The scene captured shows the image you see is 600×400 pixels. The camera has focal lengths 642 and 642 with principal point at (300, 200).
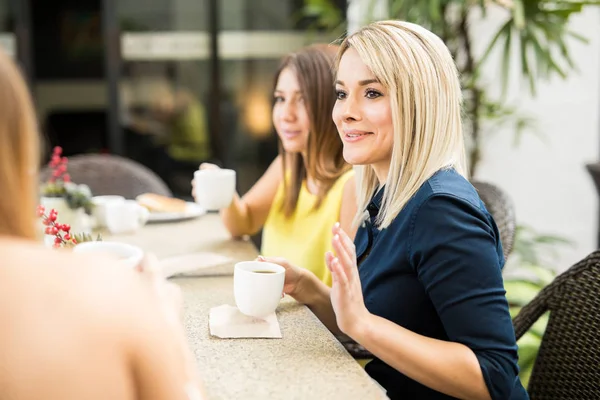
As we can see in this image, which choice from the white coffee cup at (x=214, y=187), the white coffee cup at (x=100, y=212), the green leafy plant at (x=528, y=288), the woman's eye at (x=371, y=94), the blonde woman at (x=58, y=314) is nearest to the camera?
the blonde woman at (x=58, y=314)

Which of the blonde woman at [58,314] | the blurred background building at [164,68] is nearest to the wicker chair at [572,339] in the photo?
the blonde woman at [58,314]

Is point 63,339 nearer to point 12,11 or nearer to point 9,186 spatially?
point 9,186

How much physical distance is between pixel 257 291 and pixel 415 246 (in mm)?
285

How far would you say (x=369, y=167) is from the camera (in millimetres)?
1398

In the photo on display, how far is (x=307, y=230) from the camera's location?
1.78 metres

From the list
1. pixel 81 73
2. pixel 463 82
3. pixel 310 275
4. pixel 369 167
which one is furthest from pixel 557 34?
pixel 81 73

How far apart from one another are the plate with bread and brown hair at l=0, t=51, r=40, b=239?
56.1 inches

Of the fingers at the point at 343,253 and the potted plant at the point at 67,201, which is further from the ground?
the fingers at the point at 343,253

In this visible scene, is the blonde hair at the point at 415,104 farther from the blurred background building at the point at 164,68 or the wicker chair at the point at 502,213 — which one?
the blurred background building at the point at 164,68

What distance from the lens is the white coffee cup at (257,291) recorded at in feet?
3.67

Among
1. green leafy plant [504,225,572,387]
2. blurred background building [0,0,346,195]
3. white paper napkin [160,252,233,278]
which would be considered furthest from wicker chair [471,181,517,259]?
blurred background building [0,0,346,195]

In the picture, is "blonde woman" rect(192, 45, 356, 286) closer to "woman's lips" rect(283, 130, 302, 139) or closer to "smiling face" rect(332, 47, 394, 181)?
"woman's lips" rect(283, 130, 302, 139)

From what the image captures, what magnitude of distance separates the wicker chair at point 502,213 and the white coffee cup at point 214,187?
0.68 meters

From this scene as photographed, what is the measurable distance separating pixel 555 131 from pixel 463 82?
0.98m
